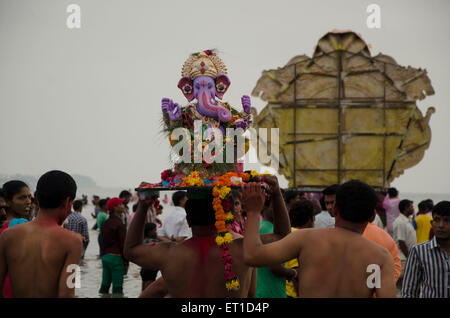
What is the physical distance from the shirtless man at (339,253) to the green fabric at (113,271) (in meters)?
6.45

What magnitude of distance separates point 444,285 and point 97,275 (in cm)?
946

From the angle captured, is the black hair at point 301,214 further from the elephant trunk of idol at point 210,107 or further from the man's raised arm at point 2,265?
the man's raised arm at point 2,265

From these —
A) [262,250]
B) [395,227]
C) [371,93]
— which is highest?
[371,93]

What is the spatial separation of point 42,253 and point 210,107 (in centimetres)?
164

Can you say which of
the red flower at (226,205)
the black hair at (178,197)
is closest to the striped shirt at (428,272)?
the red flower at (226,205)

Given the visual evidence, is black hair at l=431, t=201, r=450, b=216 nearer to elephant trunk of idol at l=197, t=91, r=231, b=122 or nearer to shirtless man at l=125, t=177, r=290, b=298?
shirtless man at l=125, t=177, r=290, b=298

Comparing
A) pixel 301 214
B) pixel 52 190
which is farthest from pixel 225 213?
pixel 301 214

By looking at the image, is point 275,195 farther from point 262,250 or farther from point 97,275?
point 97,275

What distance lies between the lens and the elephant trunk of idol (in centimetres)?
427

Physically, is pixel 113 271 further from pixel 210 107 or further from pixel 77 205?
pixel 210 107

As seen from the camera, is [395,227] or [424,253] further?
[395,227]

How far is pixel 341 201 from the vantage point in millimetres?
3357
